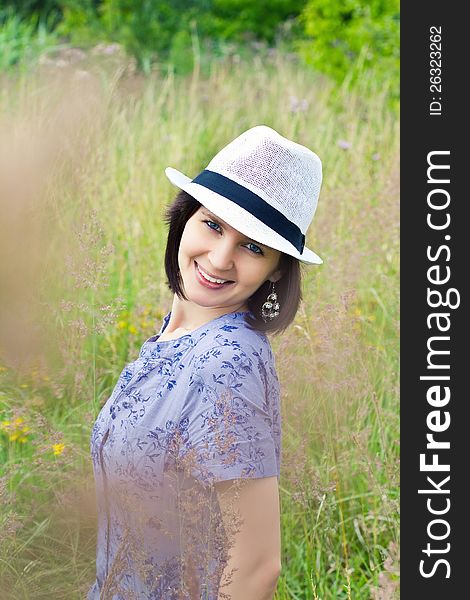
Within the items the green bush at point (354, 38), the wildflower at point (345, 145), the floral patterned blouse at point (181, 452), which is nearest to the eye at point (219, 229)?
the floral patterned blouse at point (181, 452)

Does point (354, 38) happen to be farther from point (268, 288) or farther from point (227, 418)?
point (227, 418)

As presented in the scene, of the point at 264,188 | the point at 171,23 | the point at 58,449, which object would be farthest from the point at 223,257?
the point at 171,23

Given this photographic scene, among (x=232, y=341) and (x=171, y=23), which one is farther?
(x=171, y=23)

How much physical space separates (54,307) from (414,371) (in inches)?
32.5

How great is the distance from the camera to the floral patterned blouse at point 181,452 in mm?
1225

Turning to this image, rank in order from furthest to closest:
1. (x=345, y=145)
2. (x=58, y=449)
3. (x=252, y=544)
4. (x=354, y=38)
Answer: (x=354, y=38) < (x=345, y=145) < (x=58, y=449) < (x=252, y=544)

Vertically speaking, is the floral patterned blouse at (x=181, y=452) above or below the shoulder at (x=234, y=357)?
→ below

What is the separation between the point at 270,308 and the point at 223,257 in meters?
0.14

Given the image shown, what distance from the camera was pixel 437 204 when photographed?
2.04 metres

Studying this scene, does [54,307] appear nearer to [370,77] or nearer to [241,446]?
[241,446]

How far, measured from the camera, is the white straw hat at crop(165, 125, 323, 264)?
137 centimetres

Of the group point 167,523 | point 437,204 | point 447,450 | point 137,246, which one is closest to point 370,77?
point 137,246

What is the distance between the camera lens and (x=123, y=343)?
2.82 m

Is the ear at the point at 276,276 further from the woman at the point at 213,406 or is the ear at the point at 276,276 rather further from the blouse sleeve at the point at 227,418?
the blouse sleeve at the point at 227,418
